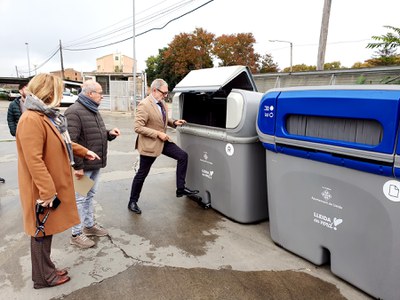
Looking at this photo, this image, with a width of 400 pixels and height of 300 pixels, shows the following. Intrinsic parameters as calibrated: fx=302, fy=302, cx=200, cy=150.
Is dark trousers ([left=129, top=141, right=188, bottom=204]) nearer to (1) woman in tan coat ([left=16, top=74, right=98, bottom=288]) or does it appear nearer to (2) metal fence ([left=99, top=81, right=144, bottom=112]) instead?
(1) woman in tan coat ([left=16, top=74, right=98, bottom=288])

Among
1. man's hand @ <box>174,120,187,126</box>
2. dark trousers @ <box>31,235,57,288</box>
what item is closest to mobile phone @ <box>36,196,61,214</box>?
dark trousers @ <box>31,235,57,288</box>

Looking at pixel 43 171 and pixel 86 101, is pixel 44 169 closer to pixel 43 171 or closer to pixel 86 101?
pixel 43 171

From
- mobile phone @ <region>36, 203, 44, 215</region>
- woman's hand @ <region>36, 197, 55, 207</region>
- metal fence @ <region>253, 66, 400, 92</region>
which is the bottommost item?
mobile phone @ <region>36, 203, 44, 215</region>

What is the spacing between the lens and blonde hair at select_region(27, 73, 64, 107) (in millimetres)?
2164

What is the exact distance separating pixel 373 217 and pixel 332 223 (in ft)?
1.17

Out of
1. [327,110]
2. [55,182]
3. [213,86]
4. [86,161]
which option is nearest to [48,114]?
[55,182]

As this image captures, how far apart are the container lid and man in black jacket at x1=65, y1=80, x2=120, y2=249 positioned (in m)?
1.15

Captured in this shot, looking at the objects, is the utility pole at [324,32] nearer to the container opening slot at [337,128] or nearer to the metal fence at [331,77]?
the metal fence at [331,77]

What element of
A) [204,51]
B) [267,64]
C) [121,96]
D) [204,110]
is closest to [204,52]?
[204,51]

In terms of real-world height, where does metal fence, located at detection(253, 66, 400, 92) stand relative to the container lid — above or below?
above

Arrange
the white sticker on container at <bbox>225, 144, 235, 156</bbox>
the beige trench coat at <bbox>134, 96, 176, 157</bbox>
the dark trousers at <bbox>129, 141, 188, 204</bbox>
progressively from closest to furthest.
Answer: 1. the white sticker on container at <bbox>225, 144, 235, 156</bbox>
2. the beige trench coat at <bbox>134, 96, 176, 157</bbox>
3. the dark trousers at <bbox>129, 141, 188, 204</bbox>

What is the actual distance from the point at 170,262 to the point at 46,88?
177cm

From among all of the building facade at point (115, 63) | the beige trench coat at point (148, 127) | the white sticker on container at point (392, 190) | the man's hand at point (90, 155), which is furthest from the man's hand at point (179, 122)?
the building facade at point (115, 63)

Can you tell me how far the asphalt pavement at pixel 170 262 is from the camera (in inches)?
91.5
